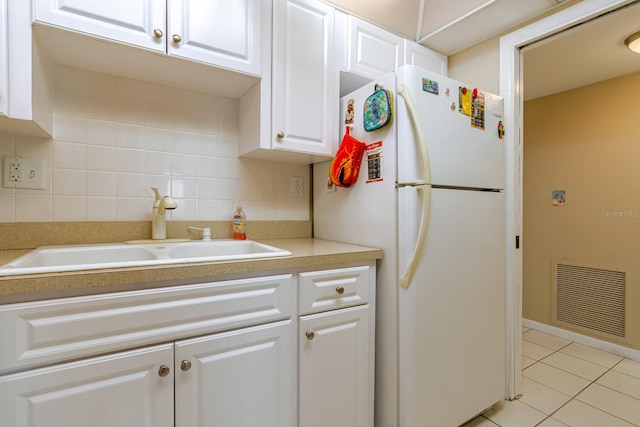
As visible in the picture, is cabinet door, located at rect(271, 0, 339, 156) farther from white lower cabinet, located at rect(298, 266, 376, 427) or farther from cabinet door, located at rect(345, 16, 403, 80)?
white lower cabinet, located at rect(298, 266, 376, 427)

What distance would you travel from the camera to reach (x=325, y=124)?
1.58 meters

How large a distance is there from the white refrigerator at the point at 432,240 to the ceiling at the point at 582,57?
0.81m

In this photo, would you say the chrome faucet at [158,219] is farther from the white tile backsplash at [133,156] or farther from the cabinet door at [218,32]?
the cabinet door at [218,32]

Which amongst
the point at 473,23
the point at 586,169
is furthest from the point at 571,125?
the point at 473,23

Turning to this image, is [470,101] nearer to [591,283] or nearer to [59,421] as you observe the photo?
[59,421]

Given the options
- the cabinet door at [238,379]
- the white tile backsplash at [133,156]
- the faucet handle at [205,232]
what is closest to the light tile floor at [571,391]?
the cabinet door at [238,379]

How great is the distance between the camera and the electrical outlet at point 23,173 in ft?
4.01

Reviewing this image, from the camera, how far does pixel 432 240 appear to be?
1.34 m

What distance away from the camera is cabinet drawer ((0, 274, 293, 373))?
2.61 feet

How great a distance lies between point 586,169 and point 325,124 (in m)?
2.36

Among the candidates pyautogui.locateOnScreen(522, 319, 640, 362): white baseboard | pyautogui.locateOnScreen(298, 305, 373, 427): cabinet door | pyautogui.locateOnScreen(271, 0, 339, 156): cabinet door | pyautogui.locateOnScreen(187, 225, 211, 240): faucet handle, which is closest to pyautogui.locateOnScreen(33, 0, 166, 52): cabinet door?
pyautogui.locateOnScreen(271, 0, 339, 156): cabinet door

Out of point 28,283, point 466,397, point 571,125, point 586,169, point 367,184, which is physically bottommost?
point 466,397

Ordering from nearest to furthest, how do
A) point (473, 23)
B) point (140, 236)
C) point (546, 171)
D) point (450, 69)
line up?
1. point (140, 236)
2. point (473, 23)
3. point (450, 69)
4. point (546, 171)

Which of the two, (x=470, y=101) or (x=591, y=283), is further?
(x=591, y=283)
